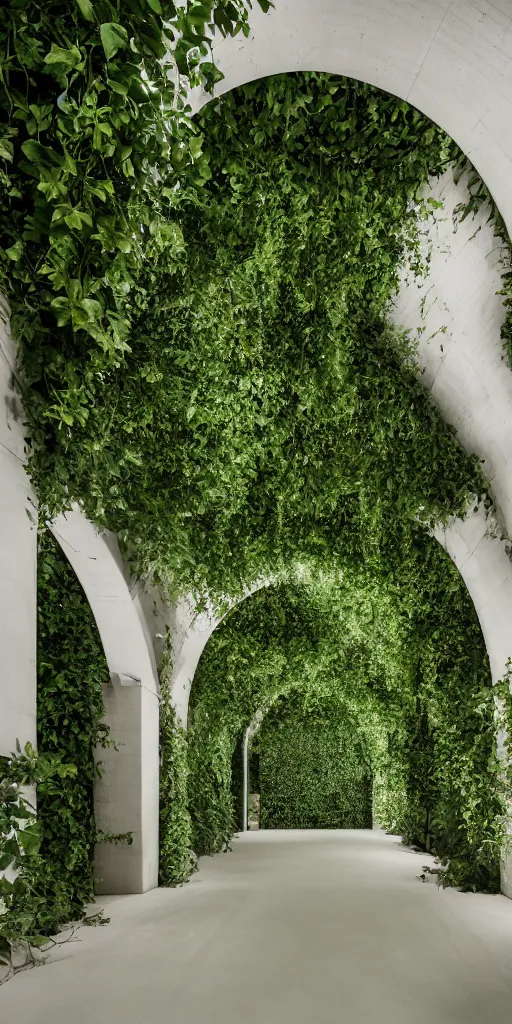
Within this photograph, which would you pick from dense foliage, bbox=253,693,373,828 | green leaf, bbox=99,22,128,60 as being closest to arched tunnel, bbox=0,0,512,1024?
green leaf, bbox=99,22,128,60

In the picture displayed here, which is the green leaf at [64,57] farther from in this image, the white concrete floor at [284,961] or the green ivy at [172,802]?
the green ivy at [172,802]

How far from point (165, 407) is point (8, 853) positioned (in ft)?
12.9

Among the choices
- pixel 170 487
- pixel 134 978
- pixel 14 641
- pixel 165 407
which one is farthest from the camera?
pixel 170 487

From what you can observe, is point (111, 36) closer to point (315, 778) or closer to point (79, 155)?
point (79, 155)

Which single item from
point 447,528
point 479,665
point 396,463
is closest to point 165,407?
point 396,463

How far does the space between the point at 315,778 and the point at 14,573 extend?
18.1m

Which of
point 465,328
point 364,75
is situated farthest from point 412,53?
point 465,328

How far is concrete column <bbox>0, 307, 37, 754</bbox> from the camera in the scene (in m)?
3.15

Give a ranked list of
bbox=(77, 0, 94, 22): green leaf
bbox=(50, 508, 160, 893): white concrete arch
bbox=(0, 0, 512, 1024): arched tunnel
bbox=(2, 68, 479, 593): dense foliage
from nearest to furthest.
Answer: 1. bbox=(77, 0, 94, 22): green leaf
2. bbox=(0, 0, 512, 1024): arched tunnel
3. bbox=(2, 68, 479, 593): dense foliage
4. bbox=(50, 508, 160, 893): white concrete arch

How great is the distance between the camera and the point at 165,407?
20.8ft

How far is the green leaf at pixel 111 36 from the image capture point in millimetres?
2605

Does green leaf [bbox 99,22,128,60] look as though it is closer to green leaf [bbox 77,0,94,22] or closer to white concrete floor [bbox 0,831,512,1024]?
green leaf [bbox 77,0,94,22]

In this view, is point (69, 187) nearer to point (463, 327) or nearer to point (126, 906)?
point (463, 327)

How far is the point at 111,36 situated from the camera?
2.62 m
